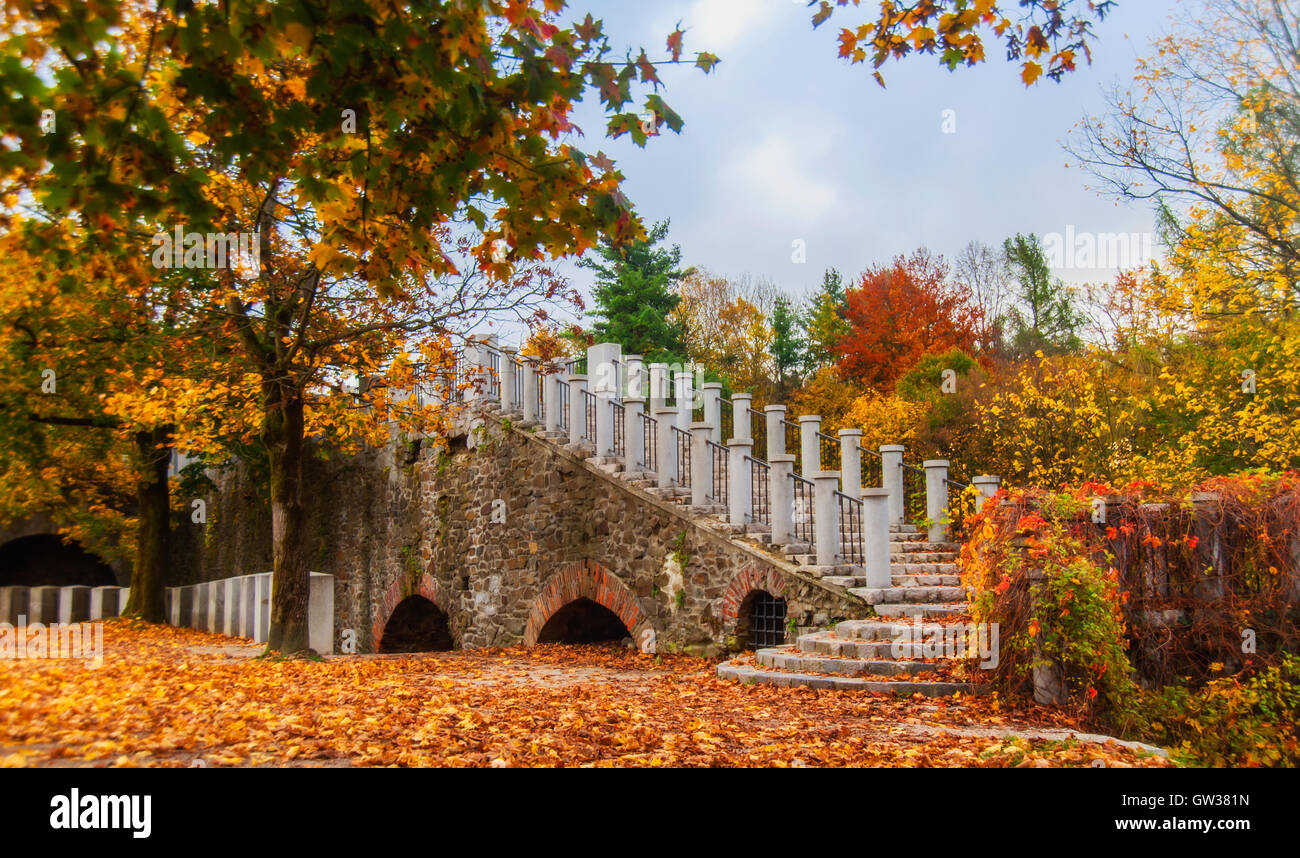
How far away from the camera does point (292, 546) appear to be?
11359mm

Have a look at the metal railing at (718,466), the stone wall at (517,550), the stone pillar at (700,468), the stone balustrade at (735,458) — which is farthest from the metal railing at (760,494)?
the stone wall at (517,550)

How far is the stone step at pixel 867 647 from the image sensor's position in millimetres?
8703

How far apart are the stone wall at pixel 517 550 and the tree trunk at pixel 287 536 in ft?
13.7

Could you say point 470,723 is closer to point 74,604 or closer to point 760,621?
point 760,621

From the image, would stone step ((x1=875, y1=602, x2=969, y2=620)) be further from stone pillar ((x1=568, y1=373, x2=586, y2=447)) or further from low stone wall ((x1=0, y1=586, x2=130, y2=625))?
low stone wall ((x1=0, y1=586, x2=130, y2=625))

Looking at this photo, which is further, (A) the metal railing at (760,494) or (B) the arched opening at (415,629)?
(B) the arched opening at (415,629)

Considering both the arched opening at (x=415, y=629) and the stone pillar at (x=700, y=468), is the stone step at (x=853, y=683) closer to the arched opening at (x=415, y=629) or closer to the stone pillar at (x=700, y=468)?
the stone pillar at (x=700, y=468)

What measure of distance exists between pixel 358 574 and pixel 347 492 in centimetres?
186

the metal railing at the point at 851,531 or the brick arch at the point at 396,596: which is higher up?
the metal railing at the point at 851,531

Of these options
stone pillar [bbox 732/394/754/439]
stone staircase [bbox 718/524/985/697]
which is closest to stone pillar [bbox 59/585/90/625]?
stone pillar [bbox 732/394/754/439]

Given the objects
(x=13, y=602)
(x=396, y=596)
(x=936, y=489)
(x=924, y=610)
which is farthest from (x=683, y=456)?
(x=13, y=602)

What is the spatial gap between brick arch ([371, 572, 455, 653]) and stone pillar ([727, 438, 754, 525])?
752 centimetres

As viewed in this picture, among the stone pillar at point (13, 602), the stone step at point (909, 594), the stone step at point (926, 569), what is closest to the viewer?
the stone step at point (909, 594)
